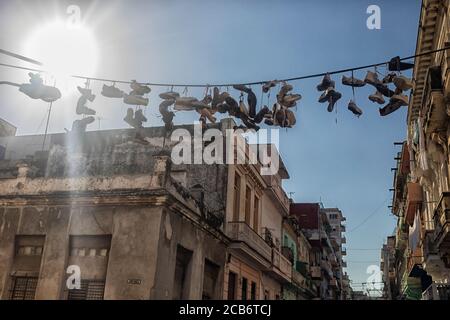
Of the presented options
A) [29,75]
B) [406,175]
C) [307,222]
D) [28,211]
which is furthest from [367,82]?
[307,222]

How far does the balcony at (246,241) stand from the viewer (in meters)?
16.4

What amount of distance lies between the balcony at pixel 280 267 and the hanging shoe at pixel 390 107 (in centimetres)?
1310

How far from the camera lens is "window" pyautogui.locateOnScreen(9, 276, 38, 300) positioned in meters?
11.8

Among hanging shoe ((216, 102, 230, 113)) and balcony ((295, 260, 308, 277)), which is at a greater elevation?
balcony ((295, 260, 308, 277))

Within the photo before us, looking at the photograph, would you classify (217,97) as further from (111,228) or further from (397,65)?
(111,228)

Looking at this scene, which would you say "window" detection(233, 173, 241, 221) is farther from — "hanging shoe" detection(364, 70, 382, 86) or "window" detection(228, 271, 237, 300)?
"hanging shoe" detection(364, 70, 382, 86)

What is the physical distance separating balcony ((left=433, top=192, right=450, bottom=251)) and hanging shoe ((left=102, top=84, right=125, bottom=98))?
7881 millimetres

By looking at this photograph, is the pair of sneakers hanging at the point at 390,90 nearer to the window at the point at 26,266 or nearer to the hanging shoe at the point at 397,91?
the hanging shoe at the point at 397,91

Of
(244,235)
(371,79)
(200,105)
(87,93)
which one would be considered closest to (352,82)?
(371,79)

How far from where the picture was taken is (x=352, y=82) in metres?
7.88

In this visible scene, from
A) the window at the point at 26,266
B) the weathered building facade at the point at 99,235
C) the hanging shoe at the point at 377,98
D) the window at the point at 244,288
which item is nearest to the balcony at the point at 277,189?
the window at the point at 244,288

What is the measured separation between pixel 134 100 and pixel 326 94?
344 cm

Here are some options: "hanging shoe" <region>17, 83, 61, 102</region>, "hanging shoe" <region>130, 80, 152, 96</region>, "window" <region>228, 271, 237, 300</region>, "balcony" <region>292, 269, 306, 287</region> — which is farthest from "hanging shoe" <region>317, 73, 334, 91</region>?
"balcony" <region>292, 269, 306, 287</region>

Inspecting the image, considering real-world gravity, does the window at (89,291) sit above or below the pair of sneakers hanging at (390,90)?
below
